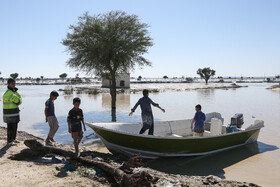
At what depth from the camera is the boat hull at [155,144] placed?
7914 mm

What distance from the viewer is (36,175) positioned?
5230mm

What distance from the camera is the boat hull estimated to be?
7.91 meters

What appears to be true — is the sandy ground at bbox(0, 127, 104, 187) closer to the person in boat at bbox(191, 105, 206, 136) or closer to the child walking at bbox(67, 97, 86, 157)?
the child walking at bbox(67, 97, 86, 157)

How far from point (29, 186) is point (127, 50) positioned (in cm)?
1575

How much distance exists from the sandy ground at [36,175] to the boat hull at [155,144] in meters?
2.35

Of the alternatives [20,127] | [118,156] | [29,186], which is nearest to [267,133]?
[118,156]

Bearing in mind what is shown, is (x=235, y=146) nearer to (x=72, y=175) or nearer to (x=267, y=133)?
(x=267, y=133)

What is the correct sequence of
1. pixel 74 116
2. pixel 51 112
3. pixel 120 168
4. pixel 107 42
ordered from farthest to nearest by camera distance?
pixel 107 42
pixel 51 112
pixel 74 116
pixel 120 168

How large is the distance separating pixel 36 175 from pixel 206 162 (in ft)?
19.6

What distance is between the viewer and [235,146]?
10.2 m

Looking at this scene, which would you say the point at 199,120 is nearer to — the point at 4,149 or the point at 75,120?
the point at 75,120

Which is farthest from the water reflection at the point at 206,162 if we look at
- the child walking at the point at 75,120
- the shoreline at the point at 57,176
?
the child walking at the point at 75,120

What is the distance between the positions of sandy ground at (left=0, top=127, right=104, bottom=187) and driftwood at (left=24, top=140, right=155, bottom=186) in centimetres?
42

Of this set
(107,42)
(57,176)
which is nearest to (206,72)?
(107,42)
